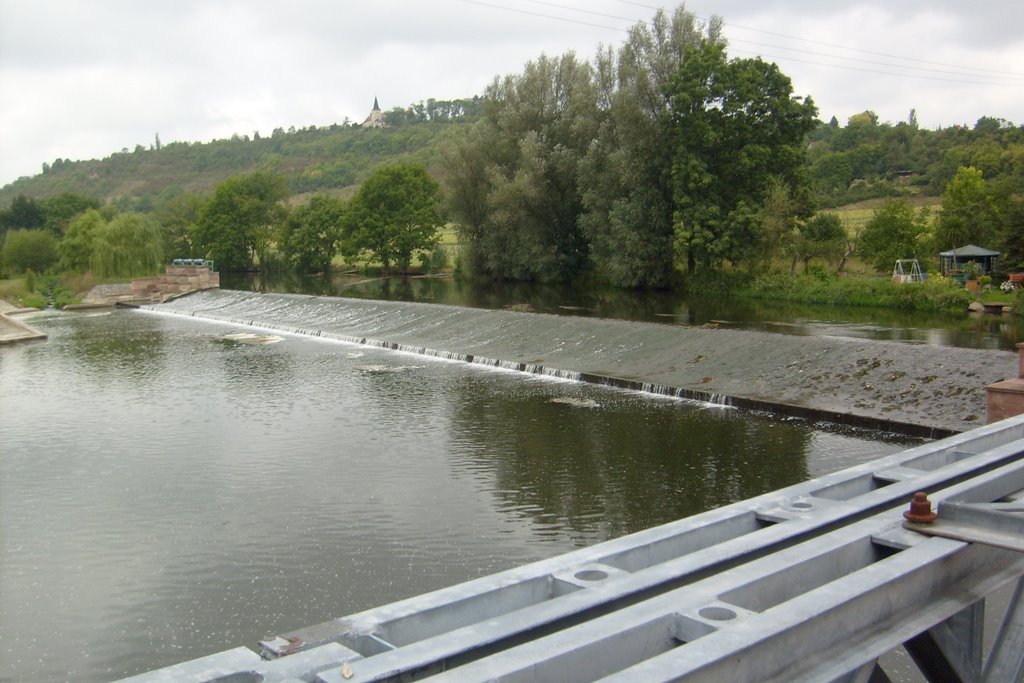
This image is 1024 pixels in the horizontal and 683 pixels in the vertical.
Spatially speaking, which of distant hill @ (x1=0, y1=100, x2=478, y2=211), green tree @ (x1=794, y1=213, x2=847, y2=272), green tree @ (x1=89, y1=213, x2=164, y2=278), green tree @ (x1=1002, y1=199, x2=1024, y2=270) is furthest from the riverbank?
distant hill @ (x1=0, y1=100, x2=478, y2=211)

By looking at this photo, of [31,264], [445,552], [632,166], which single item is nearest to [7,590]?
[445,552]

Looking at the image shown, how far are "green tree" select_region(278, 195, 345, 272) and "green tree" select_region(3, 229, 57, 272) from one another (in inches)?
570

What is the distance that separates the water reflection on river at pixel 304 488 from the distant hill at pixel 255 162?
82.8 metres

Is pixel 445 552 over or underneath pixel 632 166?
underneath

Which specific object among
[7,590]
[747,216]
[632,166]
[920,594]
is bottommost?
[7,590]

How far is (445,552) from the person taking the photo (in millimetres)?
8352

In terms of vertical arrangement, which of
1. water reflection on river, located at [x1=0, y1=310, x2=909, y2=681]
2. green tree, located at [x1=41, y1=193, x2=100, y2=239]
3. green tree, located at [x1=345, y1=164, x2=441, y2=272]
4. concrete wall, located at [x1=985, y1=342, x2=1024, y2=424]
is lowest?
water reflection on river, located at [x1=0, y1=310, x2=909, y2=681]

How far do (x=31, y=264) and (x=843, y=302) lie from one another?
44.6 m

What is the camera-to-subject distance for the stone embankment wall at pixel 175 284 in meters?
41.3

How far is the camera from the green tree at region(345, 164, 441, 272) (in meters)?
52.4

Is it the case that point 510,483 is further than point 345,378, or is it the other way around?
point 345,378

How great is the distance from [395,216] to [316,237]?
8.60 m

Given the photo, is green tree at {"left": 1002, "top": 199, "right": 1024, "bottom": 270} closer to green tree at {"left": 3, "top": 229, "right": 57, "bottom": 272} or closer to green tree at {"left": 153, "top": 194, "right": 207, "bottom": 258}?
green tree at {"left": 3, "top": 229, "right": 57, "bottom": 272}

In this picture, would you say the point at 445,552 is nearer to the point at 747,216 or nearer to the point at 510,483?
the point at 510,483
